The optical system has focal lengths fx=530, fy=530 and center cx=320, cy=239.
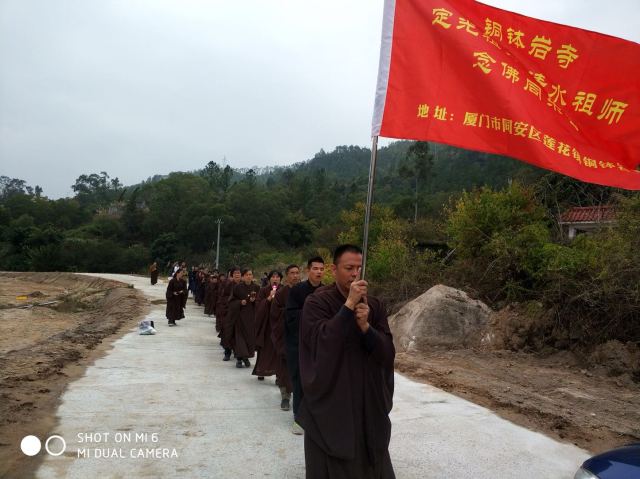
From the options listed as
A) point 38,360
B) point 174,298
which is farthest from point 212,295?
point 38,360

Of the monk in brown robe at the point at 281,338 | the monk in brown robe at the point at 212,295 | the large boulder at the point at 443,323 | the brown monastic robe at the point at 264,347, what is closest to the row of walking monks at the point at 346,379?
the monk in brown robe at the point at 281,338

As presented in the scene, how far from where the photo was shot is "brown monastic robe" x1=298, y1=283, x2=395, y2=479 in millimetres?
2660

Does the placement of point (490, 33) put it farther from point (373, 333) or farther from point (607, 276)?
point (607, 276)

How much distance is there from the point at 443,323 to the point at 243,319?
12.9ft

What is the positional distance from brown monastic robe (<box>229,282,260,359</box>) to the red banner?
577cm

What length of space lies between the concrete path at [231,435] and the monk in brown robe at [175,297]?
6.38m

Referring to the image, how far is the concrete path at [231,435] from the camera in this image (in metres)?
4.08

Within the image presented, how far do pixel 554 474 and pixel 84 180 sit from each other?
117 metres

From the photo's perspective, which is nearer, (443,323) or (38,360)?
(38,360)

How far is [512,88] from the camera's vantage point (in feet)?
12.1

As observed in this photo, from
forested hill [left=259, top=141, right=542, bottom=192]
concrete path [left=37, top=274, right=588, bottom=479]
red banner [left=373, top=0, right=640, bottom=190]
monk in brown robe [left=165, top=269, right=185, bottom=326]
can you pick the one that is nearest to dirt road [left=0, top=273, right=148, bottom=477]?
concrete path [left=37, top=274, right=588, bottom=479]

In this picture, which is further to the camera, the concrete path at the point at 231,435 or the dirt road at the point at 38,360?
the dirt road at the point at 38,360

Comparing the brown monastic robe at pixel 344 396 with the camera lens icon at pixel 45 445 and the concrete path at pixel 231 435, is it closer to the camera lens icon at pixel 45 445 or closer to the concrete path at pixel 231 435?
the concrete path at pixel 231 435

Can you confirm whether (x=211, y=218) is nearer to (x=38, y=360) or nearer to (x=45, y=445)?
(x=38, y=360)
